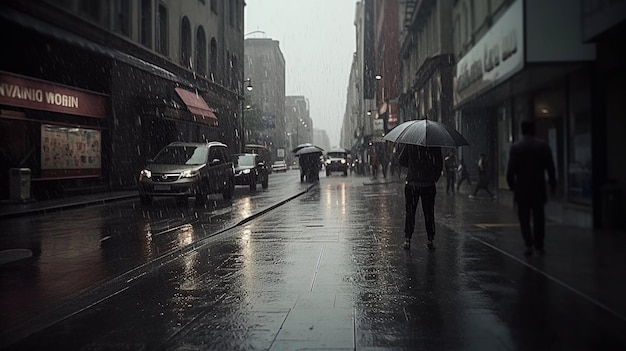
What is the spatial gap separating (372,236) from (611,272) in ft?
15.3

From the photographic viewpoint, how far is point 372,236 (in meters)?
10.6

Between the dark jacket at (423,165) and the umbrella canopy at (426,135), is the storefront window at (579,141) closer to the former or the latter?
the umbrella canopy at (426,135)

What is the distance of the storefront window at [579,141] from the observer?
1062 centimetres

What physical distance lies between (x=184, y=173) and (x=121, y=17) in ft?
36.0

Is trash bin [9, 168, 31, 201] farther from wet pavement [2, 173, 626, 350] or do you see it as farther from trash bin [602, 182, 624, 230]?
trash bin [602, 182, 624, 230]

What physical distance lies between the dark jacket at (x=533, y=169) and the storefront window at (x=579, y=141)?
3.51m

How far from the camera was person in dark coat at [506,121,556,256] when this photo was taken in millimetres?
7648

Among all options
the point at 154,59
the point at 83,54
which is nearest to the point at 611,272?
the point at 83,54

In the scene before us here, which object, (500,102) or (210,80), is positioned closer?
(500,102)

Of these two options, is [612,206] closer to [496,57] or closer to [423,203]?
[423,203]

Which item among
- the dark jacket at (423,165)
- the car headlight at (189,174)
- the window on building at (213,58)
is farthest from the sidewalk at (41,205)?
the window on building at (213,58)

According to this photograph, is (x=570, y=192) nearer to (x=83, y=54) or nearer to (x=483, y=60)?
(x=483, y=60)

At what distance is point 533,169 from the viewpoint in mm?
Answer: 7664

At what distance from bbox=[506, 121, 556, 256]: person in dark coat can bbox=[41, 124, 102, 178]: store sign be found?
1714 centimetres
